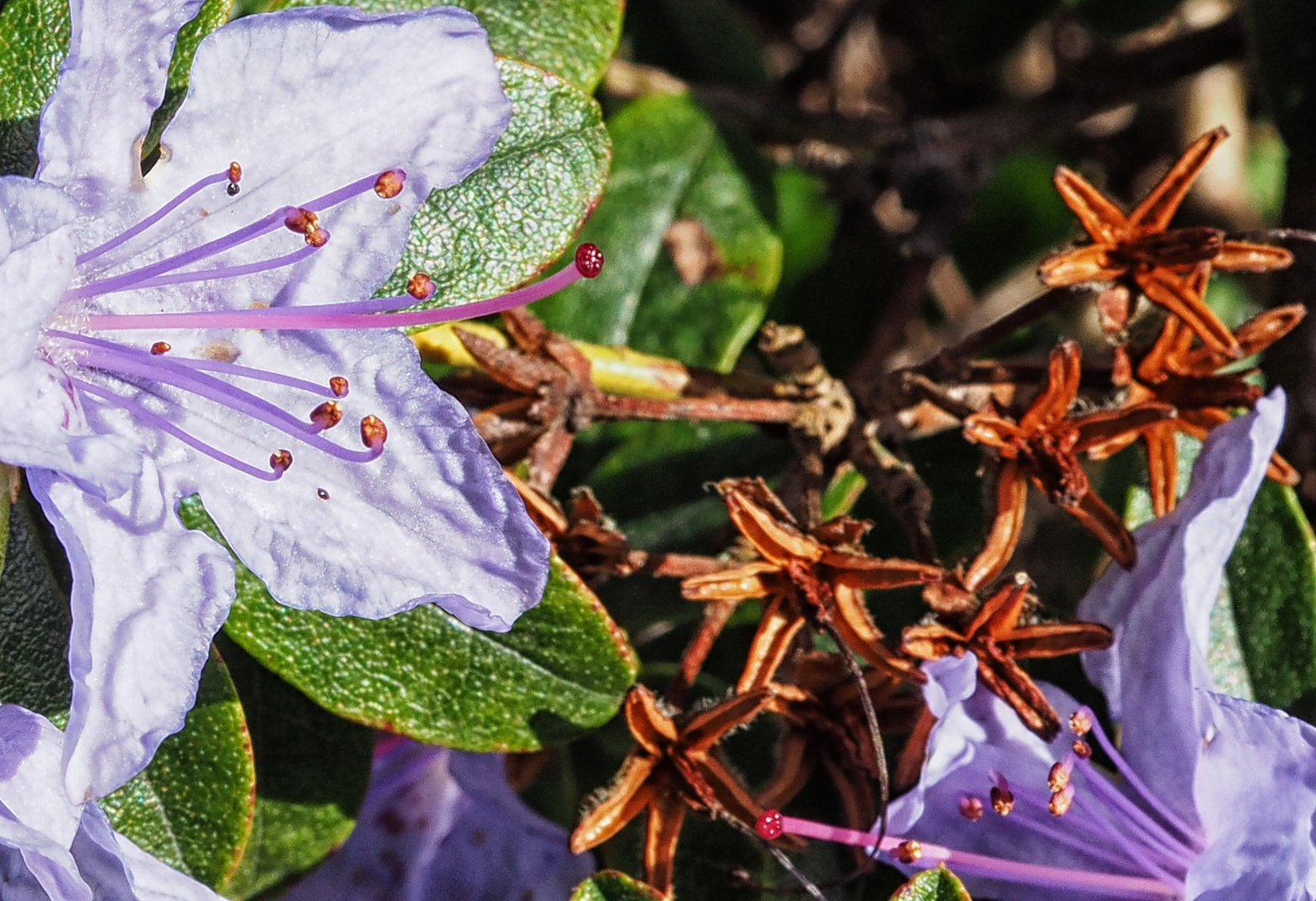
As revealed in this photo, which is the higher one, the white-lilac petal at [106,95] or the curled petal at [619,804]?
the white-lilac petal at [106,95]

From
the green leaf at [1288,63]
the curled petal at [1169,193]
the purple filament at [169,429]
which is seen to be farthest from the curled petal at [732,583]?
the green leaf at [1288,63]

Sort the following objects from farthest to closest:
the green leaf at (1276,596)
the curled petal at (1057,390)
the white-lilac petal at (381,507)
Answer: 1. the green leaf at (1276,596)
2. the curled petal at (1057,390)
3. the white-lilac petal at (381,507)

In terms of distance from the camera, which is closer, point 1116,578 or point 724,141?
point 1116,578

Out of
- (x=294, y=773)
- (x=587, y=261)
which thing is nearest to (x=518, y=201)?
(x=587, y=261)

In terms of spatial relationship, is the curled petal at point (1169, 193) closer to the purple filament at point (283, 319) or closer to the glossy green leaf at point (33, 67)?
the purple filament at point (283, 319)

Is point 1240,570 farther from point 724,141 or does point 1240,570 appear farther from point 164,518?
point 164,518

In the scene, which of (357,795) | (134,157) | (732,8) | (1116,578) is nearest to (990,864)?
(1116,578)
